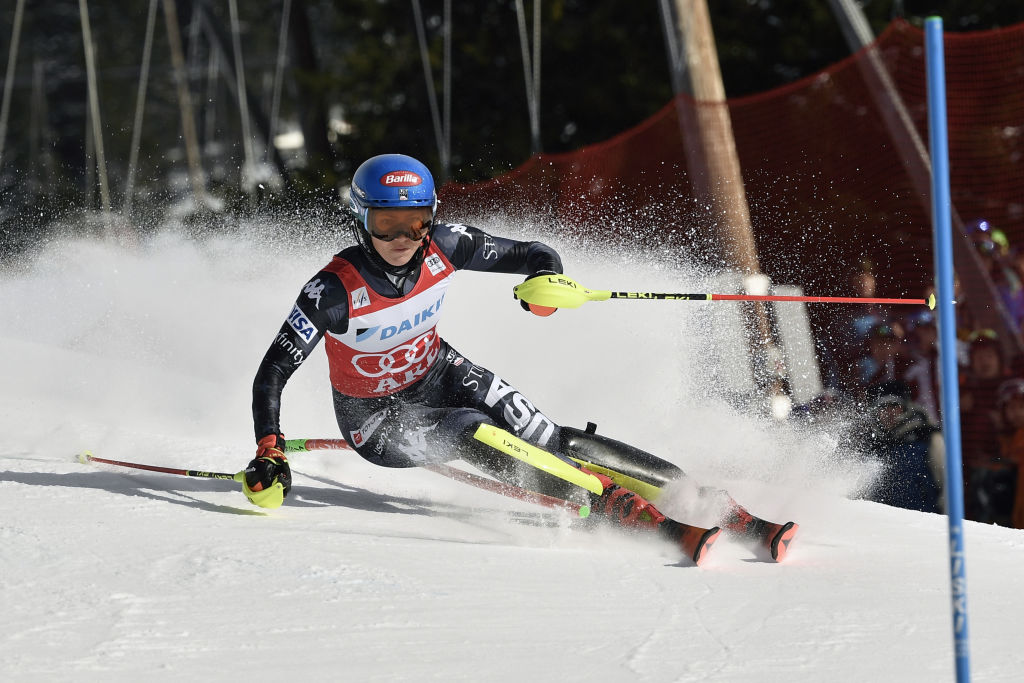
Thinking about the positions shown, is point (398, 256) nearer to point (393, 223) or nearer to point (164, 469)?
point (393, 223)

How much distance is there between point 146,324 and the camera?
7805 mm

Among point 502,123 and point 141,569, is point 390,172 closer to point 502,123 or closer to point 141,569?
point 141,569

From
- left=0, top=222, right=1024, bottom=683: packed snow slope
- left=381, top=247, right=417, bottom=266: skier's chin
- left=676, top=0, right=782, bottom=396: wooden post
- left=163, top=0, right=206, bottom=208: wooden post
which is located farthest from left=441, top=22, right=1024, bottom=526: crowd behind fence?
left=163, top=0, right=206, bottom=208: wooden post

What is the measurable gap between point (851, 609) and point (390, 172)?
2308 millimetres

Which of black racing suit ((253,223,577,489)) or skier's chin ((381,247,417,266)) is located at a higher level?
skier's chin ((381,247,417,266))

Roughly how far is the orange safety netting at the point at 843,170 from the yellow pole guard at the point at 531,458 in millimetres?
2771

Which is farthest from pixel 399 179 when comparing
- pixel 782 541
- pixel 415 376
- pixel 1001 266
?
pixel 1001 266

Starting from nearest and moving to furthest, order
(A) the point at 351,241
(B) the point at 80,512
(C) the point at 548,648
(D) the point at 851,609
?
1. (C) the point at 548,648
2. (D) the point at 851,609
3. (B) the point at 80,512
4. (A) the point at 351,241

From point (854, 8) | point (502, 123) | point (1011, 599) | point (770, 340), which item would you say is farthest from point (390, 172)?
point (502, 123)

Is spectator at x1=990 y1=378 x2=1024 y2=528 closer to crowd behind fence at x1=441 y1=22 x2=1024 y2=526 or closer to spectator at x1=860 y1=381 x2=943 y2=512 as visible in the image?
crowd behind fence at x1=441 y1=22 x2=1024 y2=526

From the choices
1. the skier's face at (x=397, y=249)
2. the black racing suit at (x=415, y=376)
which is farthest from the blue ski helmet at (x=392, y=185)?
the black racing suit at (x=415, y=376)

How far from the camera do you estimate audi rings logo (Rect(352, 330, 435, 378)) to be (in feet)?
15.2

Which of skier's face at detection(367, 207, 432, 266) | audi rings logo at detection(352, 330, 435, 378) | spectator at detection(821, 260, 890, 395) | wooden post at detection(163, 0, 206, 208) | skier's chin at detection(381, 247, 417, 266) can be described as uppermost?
wooden post at detection(163, 0, 206, 208)

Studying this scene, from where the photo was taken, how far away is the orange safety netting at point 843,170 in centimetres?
635
